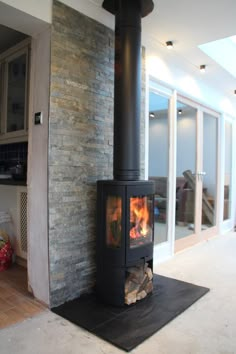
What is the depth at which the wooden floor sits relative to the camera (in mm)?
1948

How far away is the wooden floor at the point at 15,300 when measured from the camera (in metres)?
1.95

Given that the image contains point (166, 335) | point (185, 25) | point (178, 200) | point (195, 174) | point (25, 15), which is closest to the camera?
point (166, 335)

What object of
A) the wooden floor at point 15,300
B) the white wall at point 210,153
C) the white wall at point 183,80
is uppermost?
the white wall at point 183,80

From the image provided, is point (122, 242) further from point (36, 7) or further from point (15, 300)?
point (36, 7)

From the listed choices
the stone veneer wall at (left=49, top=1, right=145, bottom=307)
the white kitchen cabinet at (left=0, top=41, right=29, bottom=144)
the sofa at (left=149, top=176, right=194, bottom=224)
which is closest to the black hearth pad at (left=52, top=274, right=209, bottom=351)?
the stone veneer wall at (left=49, top=1, right=145, bottom=307)

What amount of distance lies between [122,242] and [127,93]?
3.66 feet

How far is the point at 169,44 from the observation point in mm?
2949

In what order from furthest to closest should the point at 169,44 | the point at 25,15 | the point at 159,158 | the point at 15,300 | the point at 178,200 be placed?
1. the point at 178,200
2. the point at 159,158
3. the point at 169,44
4. the point at 15,300
5. the point at 25,15

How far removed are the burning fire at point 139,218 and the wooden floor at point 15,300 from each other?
890 millimetres

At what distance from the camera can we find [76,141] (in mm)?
2238

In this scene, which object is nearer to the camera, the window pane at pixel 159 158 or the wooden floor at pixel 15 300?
the wooden floor at pixel 15 300

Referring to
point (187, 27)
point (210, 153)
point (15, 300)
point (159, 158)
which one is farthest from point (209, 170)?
point (15, 300)

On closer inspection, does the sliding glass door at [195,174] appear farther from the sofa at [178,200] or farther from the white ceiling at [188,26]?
the white ceiling at [188,26]

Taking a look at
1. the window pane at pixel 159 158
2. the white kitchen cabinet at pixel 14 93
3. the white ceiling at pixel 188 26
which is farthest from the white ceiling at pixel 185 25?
the white kitchen cabinet at pixel 14 93
